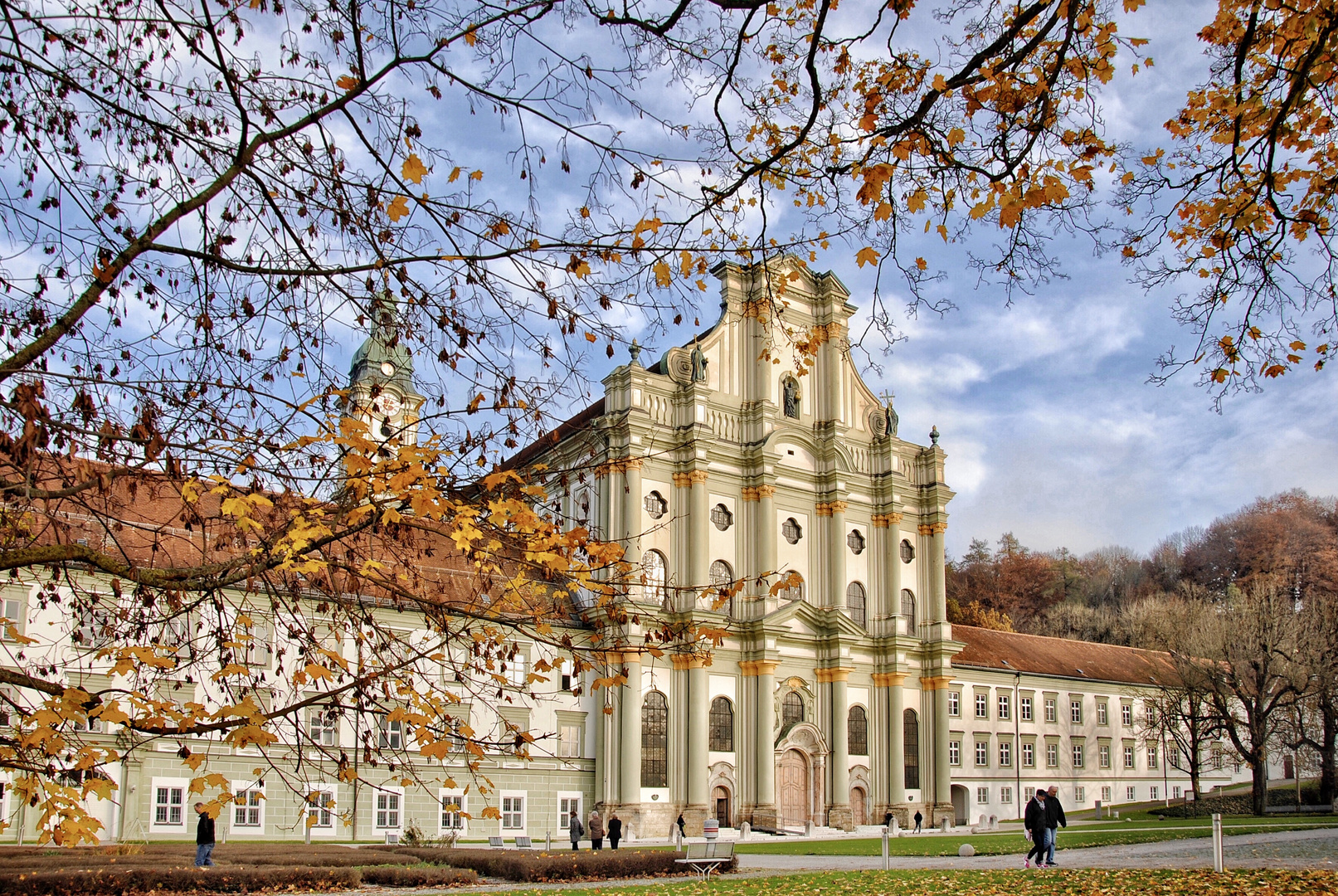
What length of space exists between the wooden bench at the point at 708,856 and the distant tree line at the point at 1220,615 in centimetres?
3190

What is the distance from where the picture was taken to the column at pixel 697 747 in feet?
124

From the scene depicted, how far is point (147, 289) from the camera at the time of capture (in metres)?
7.39

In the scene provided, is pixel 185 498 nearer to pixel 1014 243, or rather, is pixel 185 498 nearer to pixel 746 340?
pixel 1014 243

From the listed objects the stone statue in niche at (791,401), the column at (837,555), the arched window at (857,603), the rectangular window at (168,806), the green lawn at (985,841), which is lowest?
the green lawn at (985,841)

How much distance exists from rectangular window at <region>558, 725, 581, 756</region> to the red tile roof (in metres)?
21.2

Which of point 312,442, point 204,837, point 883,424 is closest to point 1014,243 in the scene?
point 312,442

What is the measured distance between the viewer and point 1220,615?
2109 inches

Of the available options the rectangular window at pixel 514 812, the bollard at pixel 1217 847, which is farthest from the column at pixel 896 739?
the bollard at pixel 1217 847

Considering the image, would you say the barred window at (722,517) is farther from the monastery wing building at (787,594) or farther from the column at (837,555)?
the column at (837,555)

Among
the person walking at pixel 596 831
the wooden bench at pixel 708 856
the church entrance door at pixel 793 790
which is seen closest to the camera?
the wooden bench at pixel 708 856

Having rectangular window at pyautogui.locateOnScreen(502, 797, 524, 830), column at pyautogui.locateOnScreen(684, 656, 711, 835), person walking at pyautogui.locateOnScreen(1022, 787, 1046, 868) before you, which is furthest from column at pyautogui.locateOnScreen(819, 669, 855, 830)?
person walking at pyautogui.locateOnScreen(1022, 787, 1046, 868)

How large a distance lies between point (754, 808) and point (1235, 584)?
58949 millimetres

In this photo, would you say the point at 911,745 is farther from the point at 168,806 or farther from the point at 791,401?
the point at 168,806

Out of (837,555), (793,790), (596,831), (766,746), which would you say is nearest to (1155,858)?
(596,831)
